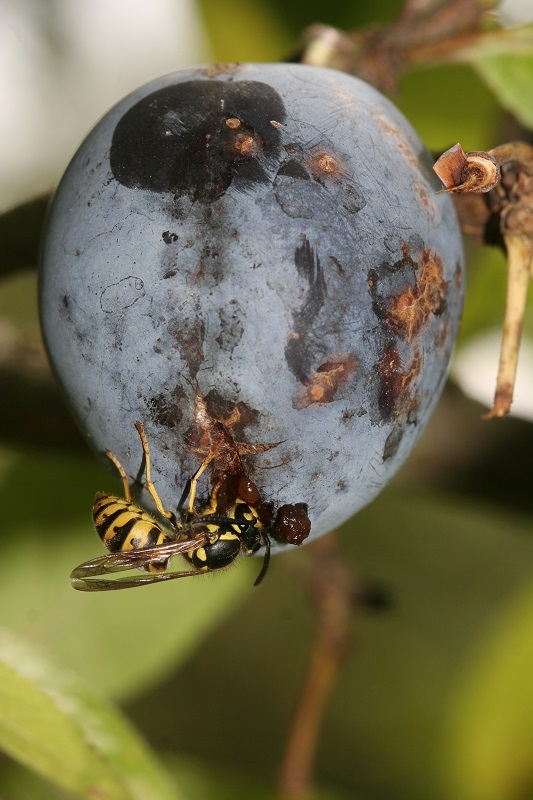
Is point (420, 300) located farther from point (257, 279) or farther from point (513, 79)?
point (513, 79)

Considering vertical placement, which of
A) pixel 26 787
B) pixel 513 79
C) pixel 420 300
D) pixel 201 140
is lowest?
pixel 26 787

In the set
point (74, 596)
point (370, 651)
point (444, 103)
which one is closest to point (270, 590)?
point (370, 651)

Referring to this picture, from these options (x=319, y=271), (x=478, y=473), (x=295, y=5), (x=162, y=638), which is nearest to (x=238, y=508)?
(x=319, y=271)

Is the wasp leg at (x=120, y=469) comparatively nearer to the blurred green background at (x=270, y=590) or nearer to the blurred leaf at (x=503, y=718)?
the blurred green background at (x=270, y=590)

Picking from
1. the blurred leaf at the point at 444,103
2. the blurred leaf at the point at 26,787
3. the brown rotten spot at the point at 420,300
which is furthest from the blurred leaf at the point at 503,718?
the brown rotten spot at the point at 420,300

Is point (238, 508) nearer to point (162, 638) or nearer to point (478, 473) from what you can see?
point (478, 473)
